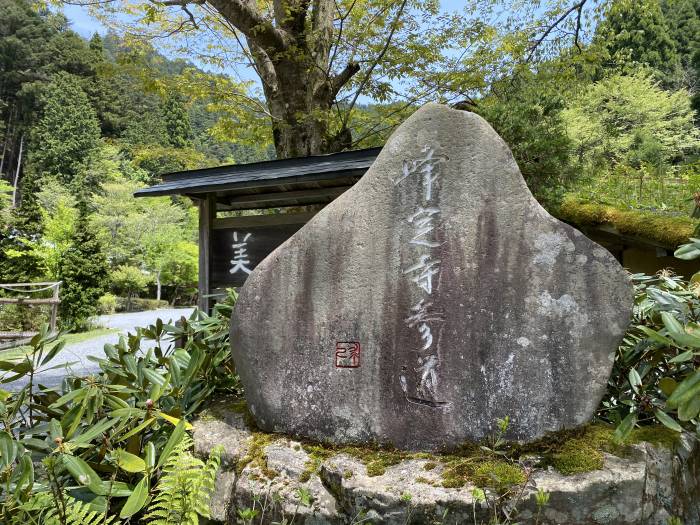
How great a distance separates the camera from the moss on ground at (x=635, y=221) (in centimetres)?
577

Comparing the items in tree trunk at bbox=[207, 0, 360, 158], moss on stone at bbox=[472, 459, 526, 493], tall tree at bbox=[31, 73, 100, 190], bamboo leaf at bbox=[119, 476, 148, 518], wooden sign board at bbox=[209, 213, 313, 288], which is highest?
tall tree at bbox=[31, 73, 100, 190]

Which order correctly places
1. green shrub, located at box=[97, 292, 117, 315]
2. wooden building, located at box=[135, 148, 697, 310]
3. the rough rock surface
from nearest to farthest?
the rough rock surface → wooden building, located at box=[135, 148, 697, 310] → green shrub, located at box=[97, 292, 117, 315]

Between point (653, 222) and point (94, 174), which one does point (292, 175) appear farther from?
point (94, 174)

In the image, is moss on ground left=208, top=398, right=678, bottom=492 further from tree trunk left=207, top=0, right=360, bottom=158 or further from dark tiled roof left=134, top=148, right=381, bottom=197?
tree trunk left=207, top=0, right=360, bottom=158

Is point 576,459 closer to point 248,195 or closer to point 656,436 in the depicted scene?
point 656,436

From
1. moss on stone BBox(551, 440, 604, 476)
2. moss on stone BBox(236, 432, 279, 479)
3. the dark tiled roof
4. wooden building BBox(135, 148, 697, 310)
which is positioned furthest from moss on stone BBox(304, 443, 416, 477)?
the dark tiled roof

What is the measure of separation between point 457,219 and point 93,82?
159 feet

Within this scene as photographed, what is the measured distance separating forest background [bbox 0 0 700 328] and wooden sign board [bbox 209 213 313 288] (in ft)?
10.6

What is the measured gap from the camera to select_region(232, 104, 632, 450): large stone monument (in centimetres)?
247

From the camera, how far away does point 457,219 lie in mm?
2693

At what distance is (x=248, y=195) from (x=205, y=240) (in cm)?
89

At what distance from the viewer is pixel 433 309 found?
8.68ft

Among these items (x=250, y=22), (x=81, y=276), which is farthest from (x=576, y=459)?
(x=81, y=276)

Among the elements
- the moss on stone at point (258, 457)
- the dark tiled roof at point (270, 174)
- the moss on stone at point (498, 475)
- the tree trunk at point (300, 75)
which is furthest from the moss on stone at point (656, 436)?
the tree trunk at point (300, 75)
